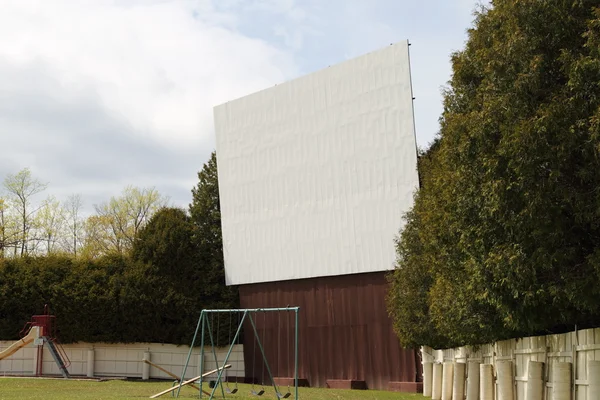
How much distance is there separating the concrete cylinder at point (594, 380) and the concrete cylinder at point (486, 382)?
525 centimetres

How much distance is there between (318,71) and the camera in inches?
1192

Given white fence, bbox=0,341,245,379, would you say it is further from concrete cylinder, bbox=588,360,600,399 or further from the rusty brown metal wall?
concrete cylinder, bbox=588,360,600,399

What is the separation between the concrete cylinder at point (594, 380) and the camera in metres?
12.1

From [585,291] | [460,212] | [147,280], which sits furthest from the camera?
[147,280]

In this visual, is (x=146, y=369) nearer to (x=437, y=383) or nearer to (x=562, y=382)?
(x=437, y=383)

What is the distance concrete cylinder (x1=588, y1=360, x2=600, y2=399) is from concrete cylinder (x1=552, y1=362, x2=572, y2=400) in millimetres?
797

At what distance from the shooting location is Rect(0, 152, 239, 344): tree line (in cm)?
3269

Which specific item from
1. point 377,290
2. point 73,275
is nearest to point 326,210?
point 377,290

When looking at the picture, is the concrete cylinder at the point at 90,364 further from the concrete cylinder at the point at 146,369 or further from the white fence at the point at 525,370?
the white fence at the point at 525,370

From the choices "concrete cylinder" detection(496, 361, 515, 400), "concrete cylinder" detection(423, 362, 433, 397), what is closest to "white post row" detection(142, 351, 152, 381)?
"concrete cylinder" detection(423, 362, 433, 397)

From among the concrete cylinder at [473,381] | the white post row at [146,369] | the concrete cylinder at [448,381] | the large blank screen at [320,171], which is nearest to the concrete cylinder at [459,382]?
the concrete cylinder at [448,381]

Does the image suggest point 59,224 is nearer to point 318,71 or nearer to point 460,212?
point 318,71

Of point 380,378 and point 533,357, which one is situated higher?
point 533,357

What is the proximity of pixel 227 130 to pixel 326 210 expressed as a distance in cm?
663
